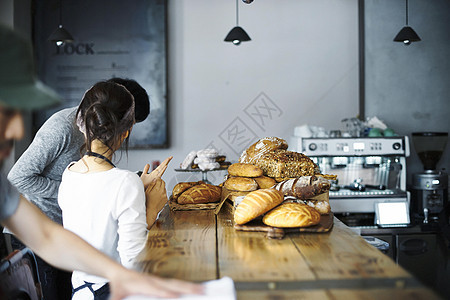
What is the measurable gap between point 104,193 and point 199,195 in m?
0.65

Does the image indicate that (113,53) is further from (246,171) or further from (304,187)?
(304,187)

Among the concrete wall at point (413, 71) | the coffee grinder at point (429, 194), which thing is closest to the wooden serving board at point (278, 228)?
the coffee grinder at point (429, 194)

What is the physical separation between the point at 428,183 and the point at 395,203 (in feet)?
1.46

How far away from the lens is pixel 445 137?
4.02 meters

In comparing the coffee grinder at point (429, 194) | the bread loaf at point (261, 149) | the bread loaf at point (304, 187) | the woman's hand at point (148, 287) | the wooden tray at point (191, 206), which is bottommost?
the coffee grinder at point (429, 194)

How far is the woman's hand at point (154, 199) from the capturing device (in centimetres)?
160

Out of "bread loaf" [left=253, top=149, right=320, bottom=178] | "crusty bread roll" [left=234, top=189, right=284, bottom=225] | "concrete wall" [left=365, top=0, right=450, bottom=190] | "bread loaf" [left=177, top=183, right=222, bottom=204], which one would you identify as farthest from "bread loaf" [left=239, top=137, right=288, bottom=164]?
"concrete wall" [left=365, top=0, right=450, bottom=190]

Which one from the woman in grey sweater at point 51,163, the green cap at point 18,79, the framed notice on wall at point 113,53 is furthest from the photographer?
the framed notice on wall at point 113,53

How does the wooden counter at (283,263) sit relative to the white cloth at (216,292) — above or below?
below

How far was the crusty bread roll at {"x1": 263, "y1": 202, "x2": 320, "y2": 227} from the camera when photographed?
141cm

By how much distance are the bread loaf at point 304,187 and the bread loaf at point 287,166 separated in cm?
13

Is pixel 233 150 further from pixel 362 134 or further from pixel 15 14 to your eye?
pixel 15 14

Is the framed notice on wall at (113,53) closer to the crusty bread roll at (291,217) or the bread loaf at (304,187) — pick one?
the bread loaf at (304,187)

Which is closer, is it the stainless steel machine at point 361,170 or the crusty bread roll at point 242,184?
the crusty bread roll at point 242,184
